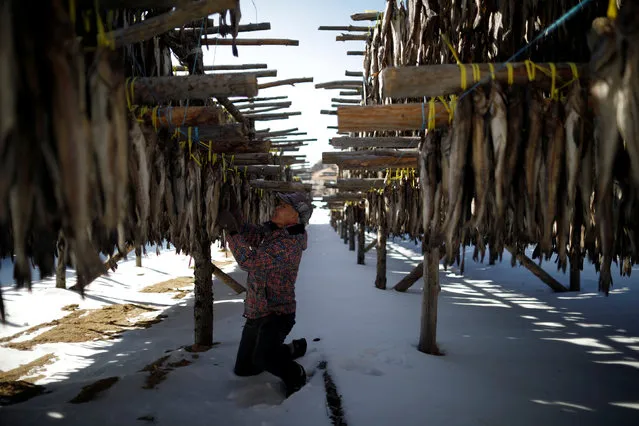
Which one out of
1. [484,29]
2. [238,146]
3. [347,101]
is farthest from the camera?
[347,101]

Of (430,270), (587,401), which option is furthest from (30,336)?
(587,401)

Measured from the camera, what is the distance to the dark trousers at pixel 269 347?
3.49 m

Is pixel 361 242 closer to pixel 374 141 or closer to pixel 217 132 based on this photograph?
pixel 374 141

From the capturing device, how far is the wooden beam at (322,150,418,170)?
14.6 feet

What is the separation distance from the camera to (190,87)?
2.12 m

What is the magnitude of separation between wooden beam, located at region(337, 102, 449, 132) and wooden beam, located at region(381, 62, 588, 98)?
7.0 inches

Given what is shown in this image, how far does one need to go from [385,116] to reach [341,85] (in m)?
6.28

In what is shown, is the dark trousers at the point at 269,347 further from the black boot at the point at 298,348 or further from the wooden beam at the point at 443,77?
the wooden beam at the point at 443,77

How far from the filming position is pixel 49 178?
1262 millimetres

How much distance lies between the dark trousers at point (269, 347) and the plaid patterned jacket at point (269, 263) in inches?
4.1

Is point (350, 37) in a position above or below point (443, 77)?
above

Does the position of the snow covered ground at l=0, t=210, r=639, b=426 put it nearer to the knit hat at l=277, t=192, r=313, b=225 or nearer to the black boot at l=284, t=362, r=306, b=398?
the black boot at l=284, t=362, r=306, b=398

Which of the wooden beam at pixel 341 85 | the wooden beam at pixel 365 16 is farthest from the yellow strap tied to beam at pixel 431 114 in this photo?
the wooden beam at pixel 341 85

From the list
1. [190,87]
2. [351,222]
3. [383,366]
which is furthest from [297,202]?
[351,222]
